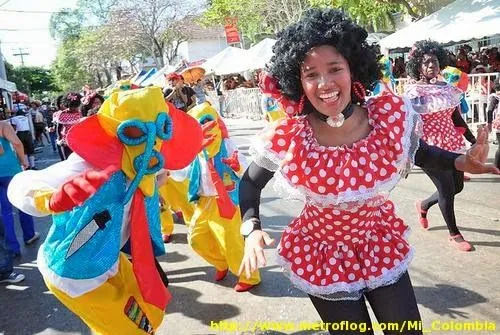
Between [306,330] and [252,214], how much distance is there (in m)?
1.46

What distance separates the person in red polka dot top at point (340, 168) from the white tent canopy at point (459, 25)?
29.2ft

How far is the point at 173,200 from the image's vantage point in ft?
17.2

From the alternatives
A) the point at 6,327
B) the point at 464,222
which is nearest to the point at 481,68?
the point at 464,222

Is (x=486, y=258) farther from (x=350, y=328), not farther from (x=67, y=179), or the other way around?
(x=67, y=179)

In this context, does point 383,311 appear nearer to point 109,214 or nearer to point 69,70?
point 109,214

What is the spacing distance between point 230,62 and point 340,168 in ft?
58.8

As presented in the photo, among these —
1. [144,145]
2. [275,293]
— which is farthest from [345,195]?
[275,293]

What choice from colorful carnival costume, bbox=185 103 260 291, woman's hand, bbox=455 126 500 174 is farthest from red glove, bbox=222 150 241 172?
woman's hand, bbox=455 126 500 174

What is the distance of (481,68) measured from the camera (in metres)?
A: 10.1

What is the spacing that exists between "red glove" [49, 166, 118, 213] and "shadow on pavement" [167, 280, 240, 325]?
5.40 feet

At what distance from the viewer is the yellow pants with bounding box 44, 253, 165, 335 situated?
2381 millimetres

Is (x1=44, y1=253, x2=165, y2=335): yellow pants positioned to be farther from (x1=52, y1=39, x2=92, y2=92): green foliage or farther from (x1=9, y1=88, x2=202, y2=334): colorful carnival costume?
(x1=52, y1=39, x2=92, y2=92): green foliage

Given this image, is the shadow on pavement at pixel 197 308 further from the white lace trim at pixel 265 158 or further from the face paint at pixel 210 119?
the white lace trim at pixel 265 158

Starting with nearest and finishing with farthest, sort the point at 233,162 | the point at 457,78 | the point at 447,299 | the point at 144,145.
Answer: the point at 144,145
the point at 447,299
the point at 233,162
the point at 457,78
